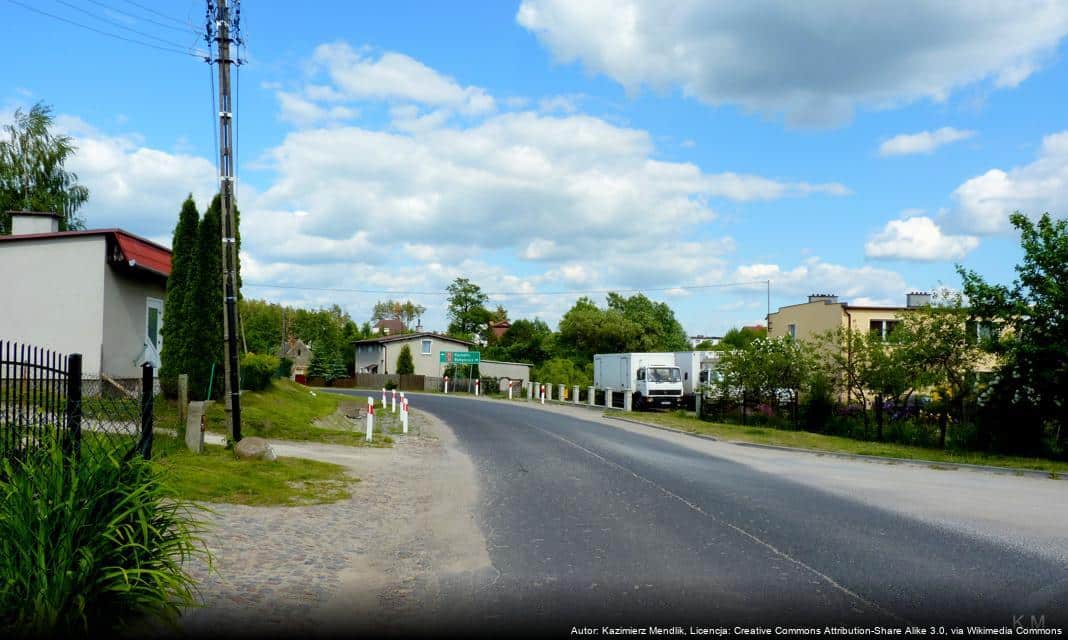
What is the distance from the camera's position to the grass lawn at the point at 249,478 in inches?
437

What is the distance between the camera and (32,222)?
84.3 ft

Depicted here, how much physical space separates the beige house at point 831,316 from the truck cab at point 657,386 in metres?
5.75

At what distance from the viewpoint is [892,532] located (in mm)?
9750

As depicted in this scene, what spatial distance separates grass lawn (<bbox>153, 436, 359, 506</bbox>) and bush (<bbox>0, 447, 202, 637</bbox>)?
3.93 metres

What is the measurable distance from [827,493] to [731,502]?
227cm

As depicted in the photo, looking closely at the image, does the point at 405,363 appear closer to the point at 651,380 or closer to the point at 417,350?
the point at 417,350

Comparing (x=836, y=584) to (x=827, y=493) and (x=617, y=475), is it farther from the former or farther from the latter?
(x=617, y=475)

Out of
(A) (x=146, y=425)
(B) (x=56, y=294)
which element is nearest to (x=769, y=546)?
(A) (x=146, y=425)

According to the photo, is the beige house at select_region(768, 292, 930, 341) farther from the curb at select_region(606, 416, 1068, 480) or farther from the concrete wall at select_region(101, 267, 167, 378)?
the concrete wall at select_region(101, 267, 167, 378)

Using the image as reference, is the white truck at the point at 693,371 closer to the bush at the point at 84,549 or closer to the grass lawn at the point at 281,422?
the grass lawn at the point at 281,422

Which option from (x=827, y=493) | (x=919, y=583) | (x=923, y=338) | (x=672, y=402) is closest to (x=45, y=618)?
(x=919, y=583)

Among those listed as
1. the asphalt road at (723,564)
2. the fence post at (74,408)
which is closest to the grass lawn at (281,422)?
the asphalt road at (723,564)

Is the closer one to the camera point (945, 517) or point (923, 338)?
point (945, 517)

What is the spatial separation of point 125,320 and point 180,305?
3061mm
